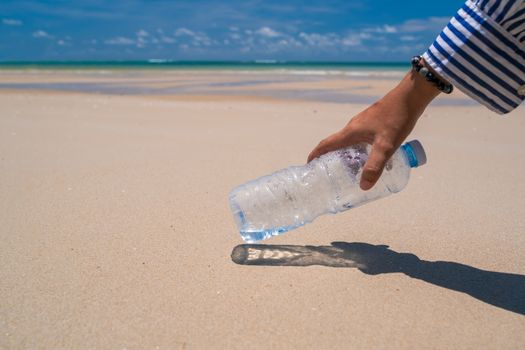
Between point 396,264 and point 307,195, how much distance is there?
20.1 inches

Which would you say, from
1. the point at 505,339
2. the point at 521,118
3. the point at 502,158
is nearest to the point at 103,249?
the point at 505,339

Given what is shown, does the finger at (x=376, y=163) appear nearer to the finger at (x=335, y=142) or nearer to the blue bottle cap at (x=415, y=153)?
the finger at (x=335, y=142)

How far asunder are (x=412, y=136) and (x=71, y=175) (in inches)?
115

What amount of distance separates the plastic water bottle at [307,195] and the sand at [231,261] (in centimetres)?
7

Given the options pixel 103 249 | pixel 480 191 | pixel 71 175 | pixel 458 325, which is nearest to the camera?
pixel 458 325

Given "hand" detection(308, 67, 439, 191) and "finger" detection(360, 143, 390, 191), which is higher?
"hand" detection(308, 67, 439, 191)

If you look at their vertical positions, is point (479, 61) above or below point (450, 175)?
above

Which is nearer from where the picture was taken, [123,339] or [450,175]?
[123,339]

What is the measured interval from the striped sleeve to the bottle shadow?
1.79 feet

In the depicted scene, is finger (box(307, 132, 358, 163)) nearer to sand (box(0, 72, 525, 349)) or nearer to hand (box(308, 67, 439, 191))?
hand (box(308, 67, 439, 191))

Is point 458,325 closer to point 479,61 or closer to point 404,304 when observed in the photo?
point 404,304

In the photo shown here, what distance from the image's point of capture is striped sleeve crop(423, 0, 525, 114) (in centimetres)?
106

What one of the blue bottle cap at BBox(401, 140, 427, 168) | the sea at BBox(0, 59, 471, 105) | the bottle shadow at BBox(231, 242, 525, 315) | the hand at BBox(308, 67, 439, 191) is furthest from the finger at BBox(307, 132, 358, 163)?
the sea at BBox(0, 59, 471, 105)

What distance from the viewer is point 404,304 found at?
1298 mm
